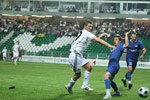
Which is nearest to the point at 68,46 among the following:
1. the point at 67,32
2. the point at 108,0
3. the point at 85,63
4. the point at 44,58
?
the point at 67,32

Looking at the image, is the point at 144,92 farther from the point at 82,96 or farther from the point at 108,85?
the point at 82,96

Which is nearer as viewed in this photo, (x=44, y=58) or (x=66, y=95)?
(x=66, y=95)

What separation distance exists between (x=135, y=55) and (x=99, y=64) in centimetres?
2723

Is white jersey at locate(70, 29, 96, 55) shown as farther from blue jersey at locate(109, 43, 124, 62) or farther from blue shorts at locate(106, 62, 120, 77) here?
blue shorts at locate(106, 62, 120, 77)

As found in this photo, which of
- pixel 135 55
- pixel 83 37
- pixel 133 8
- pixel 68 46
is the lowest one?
pixel 68 46

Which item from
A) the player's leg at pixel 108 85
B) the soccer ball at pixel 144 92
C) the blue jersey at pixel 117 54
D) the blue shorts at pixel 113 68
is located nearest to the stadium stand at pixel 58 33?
the blue jersey at pixel 117 54

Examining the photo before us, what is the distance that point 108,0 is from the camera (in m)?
65.5

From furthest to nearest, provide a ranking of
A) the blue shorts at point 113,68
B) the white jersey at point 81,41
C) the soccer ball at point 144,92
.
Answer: the white jersey at point 81,41 < the blue shorts at point 113,68 < the soccer ball at point 144,92

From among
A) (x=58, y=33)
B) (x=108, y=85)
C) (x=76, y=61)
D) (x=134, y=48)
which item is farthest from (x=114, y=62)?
(x=58, y=33)

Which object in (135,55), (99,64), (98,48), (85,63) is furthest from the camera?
(98,48)

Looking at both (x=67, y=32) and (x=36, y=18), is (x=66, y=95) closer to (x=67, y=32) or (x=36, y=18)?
(x=67, y=32)

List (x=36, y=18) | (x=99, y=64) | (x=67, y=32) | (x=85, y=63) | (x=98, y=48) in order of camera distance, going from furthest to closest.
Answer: (x=36, y=18)
(x=67, y=32)
(x=98, y=48)
(x=99, y=64)
(x=85, y=63)

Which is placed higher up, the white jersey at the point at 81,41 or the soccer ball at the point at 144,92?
the white jersey at the point at 81,41

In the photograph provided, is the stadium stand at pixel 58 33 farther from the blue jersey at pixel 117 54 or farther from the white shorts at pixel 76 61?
the blue jersey at pixel 117 54
